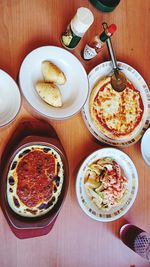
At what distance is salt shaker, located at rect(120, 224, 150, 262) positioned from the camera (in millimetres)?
1429

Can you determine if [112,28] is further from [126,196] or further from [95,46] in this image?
[126,196]

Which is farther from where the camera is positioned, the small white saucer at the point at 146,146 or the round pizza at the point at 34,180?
the small white saucer at the point at 146,146

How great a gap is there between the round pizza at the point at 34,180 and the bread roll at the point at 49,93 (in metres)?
0.17

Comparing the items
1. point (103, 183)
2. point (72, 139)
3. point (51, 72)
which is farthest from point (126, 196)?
point (51, 72)

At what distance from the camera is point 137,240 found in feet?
4.72

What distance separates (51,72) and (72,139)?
0.86 ft

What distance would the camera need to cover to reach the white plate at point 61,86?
4.31ft

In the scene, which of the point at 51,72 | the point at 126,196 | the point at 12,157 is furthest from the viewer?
the point at 126,196

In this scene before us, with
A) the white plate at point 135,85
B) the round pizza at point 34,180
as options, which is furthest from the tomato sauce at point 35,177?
the white plate at point 135,85

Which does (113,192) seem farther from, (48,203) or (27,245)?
(27,245)

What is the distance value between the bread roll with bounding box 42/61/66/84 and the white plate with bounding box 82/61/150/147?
0.45 ft

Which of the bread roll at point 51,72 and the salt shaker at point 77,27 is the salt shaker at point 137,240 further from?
the salt shaker at point 77,27

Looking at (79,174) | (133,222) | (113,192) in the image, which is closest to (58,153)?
(79,174)

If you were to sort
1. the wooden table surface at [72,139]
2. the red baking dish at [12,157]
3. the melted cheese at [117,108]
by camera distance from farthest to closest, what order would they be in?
the melted cheese at [117,108], the wooden table surface at [72,139], the red baking dish at [12,157]
